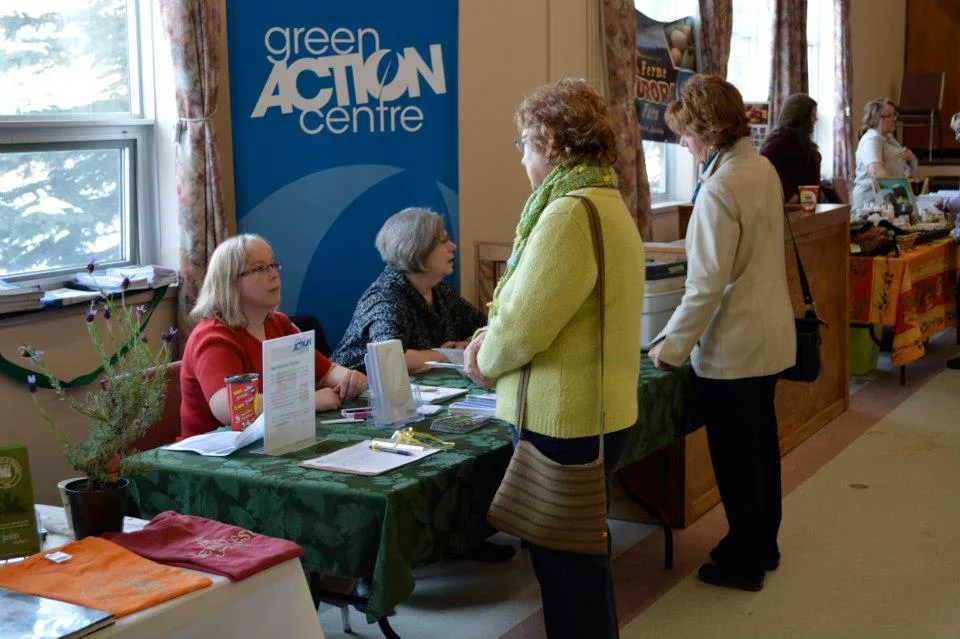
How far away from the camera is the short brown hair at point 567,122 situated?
2.49 meters

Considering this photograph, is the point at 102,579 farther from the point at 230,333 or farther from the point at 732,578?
the point at 732,578

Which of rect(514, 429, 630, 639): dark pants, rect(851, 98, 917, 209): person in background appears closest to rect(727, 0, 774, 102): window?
rect(851, 98, 917, 209): person in background

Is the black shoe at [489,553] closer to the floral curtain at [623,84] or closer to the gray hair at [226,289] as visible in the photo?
the gray hair at [226,289]

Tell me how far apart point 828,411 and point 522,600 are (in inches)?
107

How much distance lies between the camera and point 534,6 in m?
5.87

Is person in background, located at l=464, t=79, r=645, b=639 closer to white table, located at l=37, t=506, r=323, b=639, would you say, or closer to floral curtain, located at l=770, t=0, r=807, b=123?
white table, located at l=37, t=506, r=323, b=639

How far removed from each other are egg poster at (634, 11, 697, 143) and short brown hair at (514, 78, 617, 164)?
4.34 m

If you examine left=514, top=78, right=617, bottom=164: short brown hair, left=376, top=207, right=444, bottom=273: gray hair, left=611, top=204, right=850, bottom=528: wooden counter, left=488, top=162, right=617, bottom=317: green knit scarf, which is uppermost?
left=514, top=78, right=617, bottom=164: short brown hair

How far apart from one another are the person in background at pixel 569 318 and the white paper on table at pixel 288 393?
417mm

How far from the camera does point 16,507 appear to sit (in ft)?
6.40

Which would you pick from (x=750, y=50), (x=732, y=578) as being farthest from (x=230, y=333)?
(x=750, y=50)

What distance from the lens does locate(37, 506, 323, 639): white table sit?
1.73 metres

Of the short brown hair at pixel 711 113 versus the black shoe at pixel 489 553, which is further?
the black shoe at pixel 489 553

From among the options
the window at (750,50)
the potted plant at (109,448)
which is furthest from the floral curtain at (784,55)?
the potted plant at (109,448)
